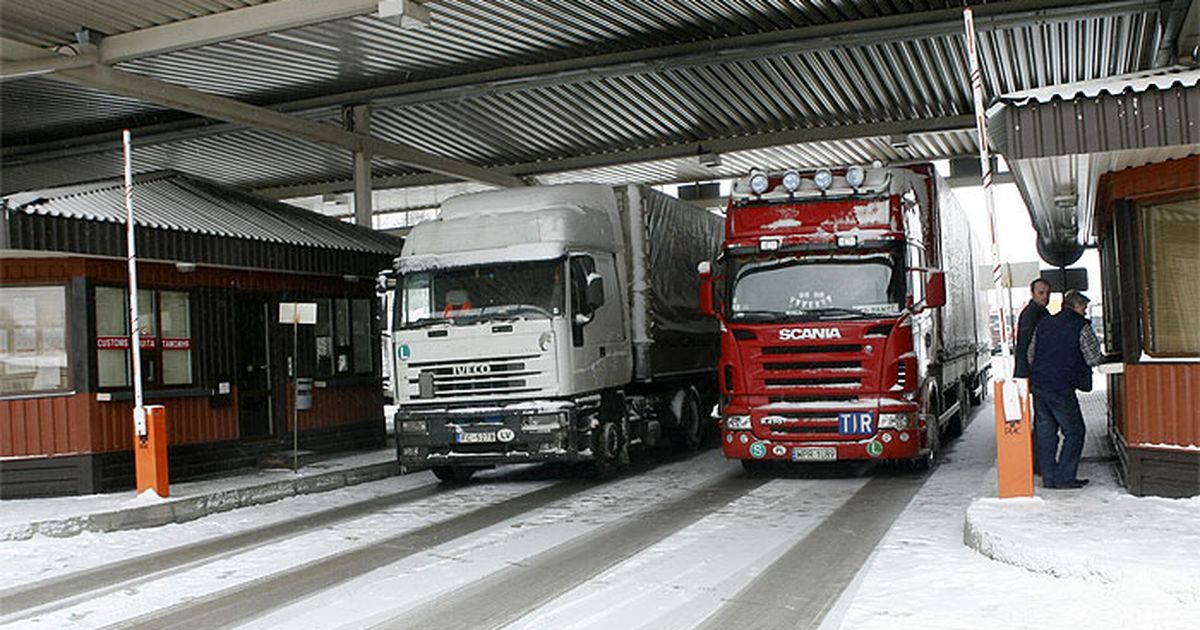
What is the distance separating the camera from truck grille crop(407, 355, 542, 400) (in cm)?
1323

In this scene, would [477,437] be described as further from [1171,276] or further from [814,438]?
[1171,276]

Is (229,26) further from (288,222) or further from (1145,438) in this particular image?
(1145,438)

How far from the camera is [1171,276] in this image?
9805 mm

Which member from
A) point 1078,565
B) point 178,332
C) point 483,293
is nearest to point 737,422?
point 483,293

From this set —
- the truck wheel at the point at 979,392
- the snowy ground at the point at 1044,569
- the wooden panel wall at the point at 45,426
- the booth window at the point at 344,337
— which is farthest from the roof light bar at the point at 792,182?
the truck wheel at the point at 979,392

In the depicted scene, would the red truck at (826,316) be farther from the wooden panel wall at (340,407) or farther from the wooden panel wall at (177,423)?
the wooden panel wall at (340,407)

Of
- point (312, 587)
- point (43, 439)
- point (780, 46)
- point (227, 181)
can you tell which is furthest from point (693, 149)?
point (312, 587)

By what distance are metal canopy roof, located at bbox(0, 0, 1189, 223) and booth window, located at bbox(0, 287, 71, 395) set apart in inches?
151

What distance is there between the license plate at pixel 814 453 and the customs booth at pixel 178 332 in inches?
315

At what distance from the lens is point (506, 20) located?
16.9m

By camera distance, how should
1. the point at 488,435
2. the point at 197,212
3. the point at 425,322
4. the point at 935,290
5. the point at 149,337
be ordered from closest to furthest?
the point at 935,290, the point at 488,435, the point at 425,322, the point at 149,337, the point at 197,212

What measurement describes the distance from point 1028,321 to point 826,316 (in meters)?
2.15

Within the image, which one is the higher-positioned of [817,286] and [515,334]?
[817,286]

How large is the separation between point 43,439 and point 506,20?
8615 mm
